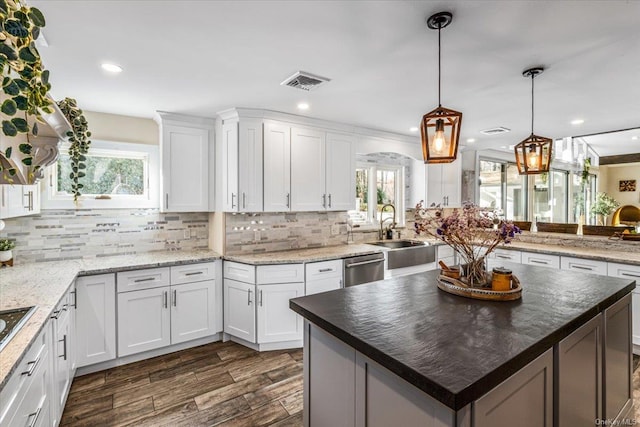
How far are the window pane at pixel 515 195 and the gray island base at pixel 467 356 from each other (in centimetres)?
426

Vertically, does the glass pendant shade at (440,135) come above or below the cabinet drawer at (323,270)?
above

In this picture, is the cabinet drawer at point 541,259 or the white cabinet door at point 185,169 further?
the cabinet drawer at point 541,259

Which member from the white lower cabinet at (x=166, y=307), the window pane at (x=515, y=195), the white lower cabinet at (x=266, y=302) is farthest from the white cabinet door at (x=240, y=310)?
the window pane at (x=515, y=195)

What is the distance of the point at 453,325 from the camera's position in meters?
1.44

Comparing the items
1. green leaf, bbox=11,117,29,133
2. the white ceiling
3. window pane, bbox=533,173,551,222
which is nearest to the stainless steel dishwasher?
the white ceiling

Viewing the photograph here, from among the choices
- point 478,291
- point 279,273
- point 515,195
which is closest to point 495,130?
point 515,195

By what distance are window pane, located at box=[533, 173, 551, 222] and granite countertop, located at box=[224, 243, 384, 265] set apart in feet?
13.8

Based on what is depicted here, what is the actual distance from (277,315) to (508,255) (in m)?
3.08

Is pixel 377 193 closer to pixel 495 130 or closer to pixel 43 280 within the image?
pixel 495 130

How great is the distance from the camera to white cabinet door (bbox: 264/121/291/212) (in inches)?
138

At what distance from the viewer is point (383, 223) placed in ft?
15.8

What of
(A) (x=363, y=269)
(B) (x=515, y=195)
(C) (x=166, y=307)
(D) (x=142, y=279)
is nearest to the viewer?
(D) (x=142, y=279)

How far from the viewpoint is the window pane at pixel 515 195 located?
6.06 metres

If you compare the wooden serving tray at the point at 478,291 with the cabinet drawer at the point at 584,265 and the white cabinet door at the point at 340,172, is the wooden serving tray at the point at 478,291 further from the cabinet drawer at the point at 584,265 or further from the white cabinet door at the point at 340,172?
the cabinet drawer at the point at 584,265
